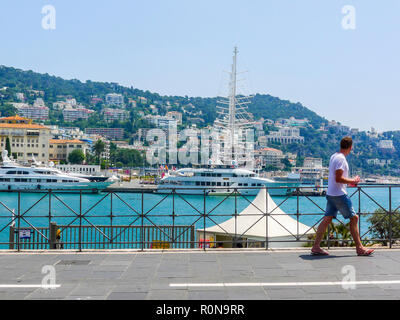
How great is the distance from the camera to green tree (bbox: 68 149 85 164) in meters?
114

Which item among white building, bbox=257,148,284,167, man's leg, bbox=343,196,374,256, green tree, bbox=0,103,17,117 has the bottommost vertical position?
white building, bbox=257,148,284,167

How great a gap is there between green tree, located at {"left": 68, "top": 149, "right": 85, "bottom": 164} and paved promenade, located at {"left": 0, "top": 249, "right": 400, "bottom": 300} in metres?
111

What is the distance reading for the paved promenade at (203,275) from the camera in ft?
14.4

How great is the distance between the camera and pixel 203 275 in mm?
5160

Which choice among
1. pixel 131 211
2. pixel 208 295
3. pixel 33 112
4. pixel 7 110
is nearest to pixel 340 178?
pixel 208 295

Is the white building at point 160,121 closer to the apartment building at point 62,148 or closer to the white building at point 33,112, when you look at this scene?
the white building at point 33,112

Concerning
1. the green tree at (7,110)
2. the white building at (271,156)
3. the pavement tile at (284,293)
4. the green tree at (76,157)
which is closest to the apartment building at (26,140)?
the green tree at (76,157)

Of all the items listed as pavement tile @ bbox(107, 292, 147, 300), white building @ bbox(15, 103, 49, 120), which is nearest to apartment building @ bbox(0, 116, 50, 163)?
white building @ bbox(15, 103, 49, 120)

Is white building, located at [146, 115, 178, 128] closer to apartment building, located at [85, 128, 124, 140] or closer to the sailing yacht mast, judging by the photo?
apartment building, located at [85, 128, 124, 140]

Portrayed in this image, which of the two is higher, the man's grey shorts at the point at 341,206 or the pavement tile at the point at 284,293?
the man's grey shorts at the point at 341,206

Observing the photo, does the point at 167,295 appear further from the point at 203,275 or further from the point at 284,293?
the point at 284,293

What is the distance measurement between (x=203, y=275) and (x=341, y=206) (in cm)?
195

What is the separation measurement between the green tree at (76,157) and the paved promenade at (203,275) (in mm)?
110890

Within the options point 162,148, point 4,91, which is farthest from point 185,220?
point 4,91
